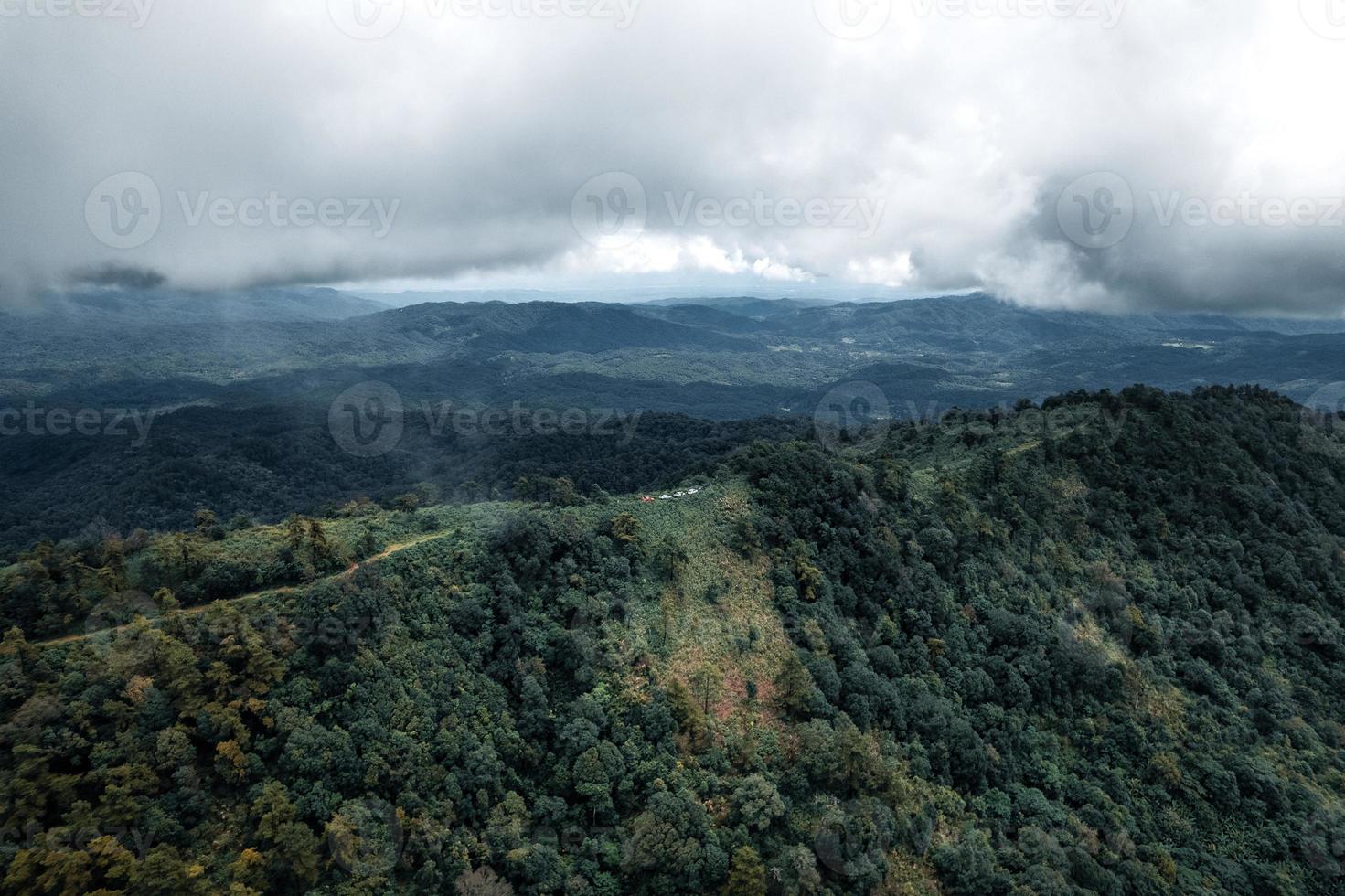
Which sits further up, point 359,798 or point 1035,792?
point 359,798

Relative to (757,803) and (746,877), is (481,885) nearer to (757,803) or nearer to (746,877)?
(746,877)

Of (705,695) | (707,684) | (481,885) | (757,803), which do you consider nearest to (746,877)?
(757,803)

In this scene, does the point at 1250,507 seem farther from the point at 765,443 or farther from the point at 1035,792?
the point at 765,443

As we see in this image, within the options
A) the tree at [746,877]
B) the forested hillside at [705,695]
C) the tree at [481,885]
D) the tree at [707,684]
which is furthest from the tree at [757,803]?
the tree at [481,885]

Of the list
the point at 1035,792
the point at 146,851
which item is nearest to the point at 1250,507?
the point at 1035,792

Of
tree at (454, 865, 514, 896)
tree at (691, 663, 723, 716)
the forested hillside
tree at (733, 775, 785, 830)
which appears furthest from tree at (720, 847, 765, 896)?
tree at (454, 865, 514, 896)

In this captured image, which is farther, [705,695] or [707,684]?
[707,684]

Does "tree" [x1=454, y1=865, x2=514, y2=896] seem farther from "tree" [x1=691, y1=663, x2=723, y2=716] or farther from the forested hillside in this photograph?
"tree" [x1=691, y1=663, x2=723, y2=716]

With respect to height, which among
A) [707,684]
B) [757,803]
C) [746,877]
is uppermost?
[707,684]

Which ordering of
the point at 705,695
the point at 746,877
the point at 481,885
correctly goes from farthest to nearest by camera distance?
the point at 705,695 → the point at 746,877 → the point at 481,885
